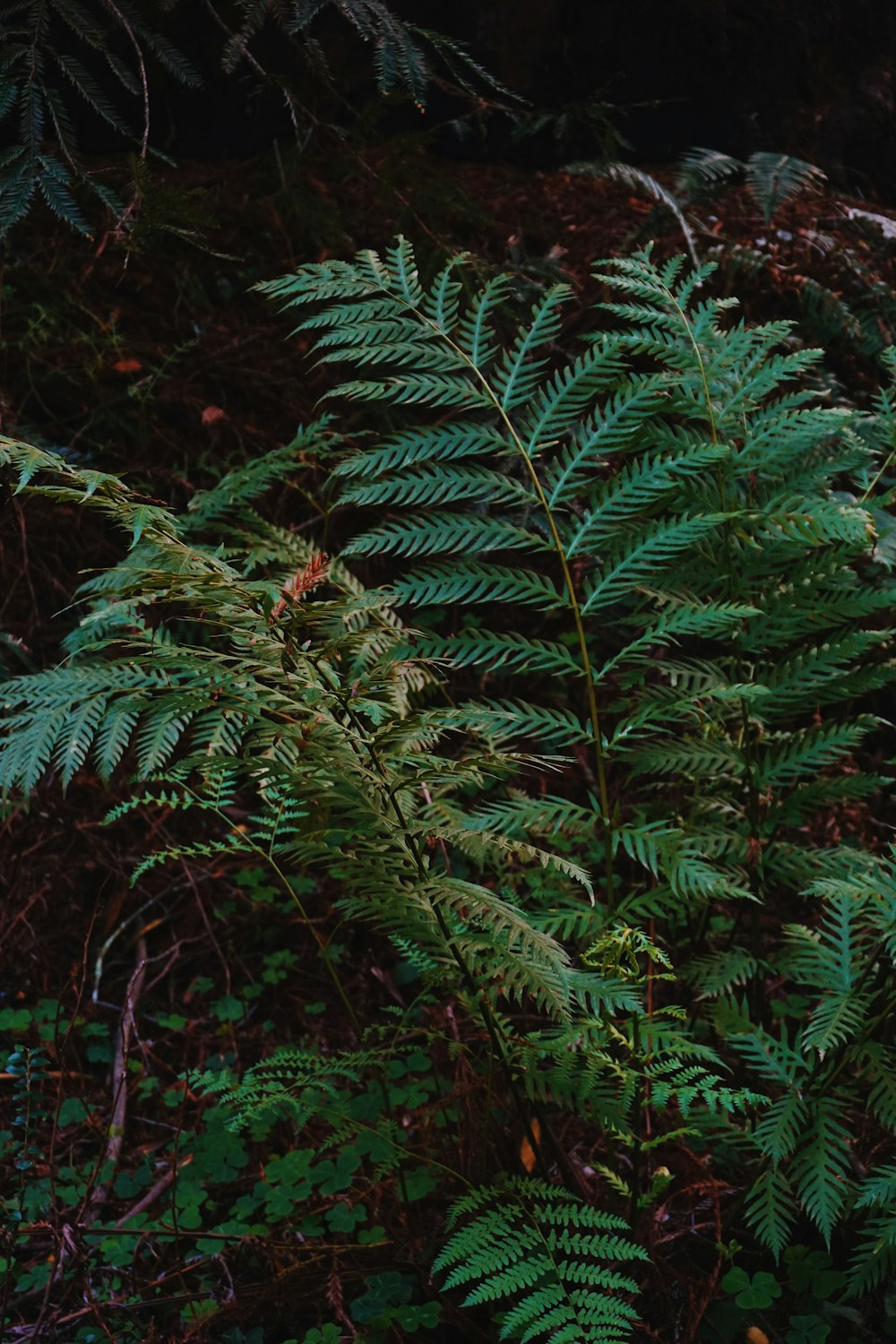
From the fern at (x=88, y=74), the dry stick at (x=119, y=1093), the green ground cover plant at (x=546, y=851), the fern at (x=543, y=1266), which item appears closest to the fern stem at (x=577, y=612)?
the green ground cover plant at (x=546, y=851)

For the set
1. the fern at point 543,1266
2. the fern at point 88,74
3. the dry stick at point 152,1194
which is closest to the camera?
the fern at point 543,1266

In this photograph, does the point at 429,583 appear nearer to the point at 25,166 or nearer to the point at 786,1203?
the point at 786,1203

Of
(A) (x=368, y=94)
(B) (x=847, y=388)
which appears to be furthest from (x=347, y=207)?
(B) (x=847, y=388)

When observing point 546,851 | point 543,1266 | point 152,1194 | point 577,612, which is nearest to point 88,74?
point 577,612

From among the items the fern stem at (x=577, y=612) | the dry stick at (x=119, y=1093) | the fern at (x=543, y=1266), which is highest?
the fern stem at (x=577, y=612)

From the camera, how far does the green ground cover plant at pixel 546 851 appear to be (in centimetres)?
155

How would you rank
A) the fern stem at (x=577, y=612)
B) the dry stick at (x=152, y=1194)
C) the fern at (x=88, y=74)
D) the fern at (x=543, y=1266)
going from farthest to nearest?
1. the fern at (x=88, y=74)
2. the dry stick at (x=152, y=1194)
3. the fern stem at (x=577, y=612)
4. the fern at (x=543, y=1266)

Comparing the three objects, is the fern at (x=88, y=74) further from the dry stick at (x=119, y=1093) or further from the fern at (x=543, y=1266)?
the fern at (x=543, y=1266)

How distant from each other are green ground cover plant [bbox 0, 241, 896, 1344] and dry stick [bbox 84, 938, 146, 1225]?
7cm

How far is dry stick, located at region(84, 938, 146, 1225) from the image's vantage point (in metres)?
2.13

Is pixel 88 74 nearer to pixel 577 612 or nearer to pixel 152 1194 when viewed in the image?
pixel 577 612

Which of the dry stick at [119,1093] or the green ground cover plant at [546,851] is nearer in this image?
the green ground cover plant at [546,851]

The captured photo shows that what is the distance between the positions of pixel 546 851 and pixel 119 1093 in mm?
904

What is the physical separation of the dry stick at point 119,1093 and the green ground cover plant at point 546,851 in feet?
0.24
